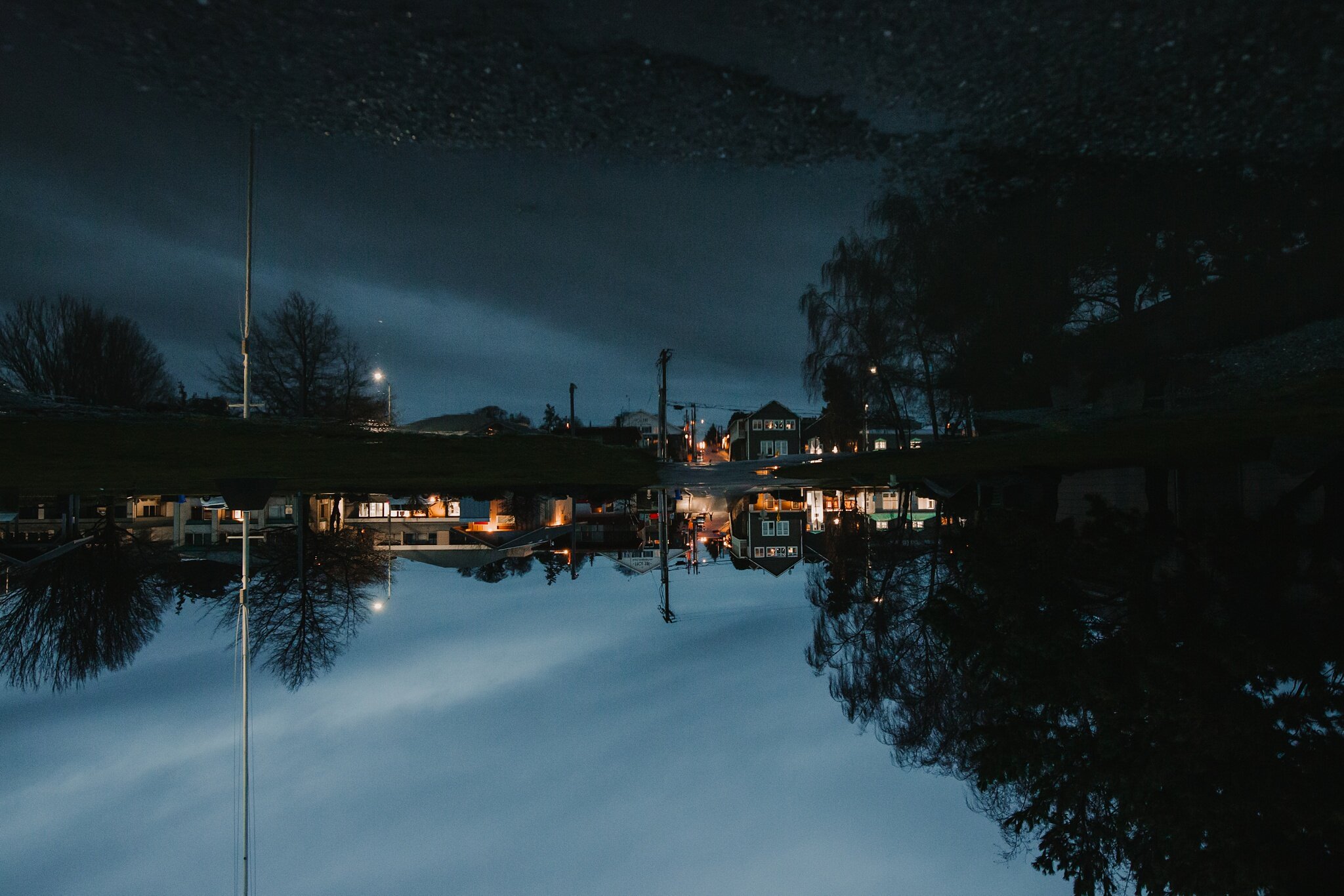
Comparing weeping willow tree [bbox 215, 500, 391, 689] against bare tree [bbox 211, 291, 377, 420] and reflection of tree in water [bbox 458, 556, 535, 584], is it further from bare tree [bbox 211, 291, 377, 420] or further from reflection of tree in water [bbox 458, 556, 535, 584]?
→ bare tree [bbox 211, 291, 377, 420]

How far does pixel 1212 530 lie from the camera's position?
5.68 m

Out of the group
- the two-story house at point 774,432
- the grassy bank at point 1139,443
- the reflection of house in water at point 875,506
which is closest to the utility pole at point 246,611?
the reflection of house in water at point 875,506

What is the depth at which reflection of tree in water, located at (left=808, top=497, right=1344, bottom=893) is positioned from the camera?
7.81 feet

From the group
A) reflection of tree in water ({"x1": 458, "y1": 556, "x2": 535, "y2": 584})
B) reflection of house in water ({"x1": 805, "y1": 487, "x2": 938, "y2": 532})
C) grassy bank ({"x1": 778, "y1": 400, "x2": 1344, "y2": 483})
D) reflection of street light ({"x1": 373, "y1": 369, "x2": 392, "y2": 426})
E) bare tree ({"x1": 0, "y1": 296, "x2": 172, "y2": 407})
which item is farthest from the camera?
reflection of street light ({"x1": 373, "y1": 369, "x2": 392, "y2": 426})

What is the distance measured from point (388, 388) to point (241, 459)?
19660mm

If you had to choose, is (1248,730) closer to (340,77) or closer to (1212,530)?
(1212,530)

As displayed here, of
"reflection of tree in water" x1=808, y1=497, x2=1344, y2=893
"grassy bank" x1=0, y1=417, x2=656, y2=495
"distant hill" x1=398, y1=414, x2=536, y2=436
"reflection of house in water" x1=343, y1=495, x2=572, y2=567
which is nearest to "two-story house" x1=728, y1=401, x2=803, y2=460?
"distant hill" x1=398, y1=414, x2=536, y2=436

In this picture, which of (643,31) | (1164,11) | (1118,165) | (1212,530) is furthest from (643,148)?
(1212,530)

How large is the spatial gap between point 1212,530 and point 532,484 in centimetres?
987

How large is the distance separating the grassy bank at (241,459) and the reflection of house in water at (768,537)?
3503 millimetres

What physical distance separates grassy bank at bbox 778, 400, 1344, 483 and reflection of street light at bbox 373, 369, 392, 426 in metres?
19.2

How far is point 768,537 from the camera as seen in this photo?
287 inches

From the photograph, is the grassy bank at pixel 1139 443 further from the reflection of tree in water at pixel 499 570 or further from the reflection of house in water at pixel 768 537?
the reflection of tree in water at pixel 499 570

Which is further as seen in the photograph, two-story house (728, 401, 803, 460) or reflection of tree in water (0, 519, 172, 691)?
two-story house (728, 401, 803, 460)
